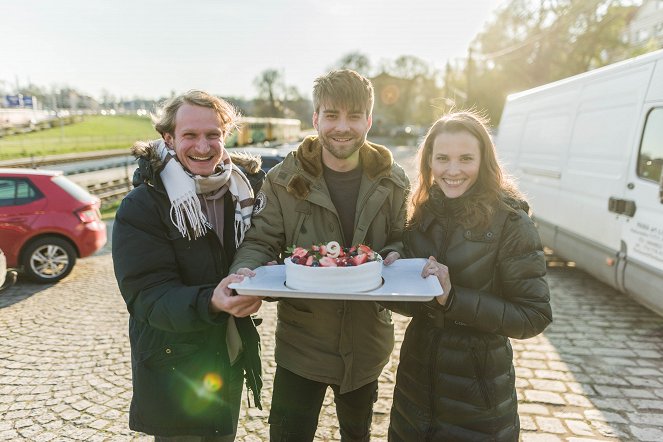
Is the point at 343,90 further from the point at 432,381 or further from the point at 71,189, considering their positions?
the point at 71,189

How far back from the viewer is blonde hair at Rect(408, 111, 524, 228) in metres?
2.12

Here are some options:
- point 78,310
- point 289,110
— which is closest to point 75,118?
point 289,110

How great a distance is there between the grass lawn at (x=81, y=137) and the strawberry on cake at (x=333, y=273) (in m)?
34.8

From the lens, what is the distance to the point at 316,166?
2512mm

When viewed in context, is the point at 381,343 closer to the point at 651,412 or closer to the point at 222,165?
the point at 222,165

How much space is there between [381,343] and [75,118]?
271 feet

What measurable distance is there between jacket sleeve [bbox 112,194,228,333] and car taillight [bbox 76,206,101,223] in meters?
6.21

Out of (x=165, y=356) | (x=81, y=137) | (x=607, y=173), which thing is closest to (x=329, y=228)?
(x=165, y=356)

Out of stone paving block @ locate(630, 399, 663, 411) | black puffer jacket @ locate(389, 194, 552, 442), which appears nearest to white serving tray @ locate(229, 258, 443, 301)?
black puffer jacket @ locate(389, 194, 552, 442)

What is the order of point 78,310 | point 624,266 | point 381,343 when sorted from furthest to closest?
point 78,310 → point 624,266 → point 381,343

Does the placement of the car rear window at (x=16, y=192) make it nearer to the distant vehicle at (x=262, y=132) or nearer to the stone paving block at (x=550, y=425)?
the stone paving block at (x=550, y=425)

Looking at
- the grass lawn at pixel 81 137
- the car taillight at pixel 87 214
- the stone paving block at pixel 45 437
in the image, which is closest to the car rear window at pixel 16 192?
the car taillight at pixel 87 214

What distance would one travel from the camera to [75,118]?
237 feet

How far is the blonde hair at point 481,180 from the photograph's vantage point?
6.95 feet
